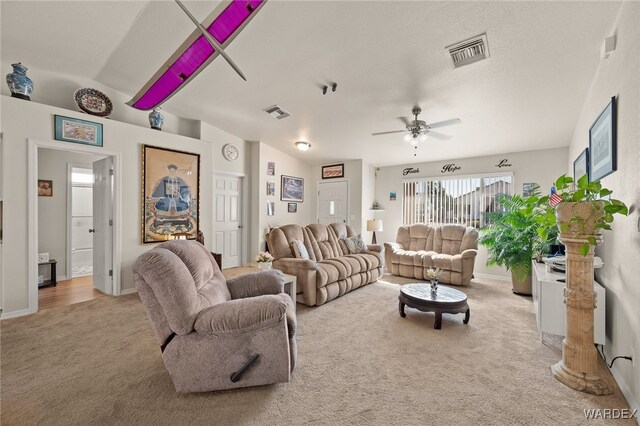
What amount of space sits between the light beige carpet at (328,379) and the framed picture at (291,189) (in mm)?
3733

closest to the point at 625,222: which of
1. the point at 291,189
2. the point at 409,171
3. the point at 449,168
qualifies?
the point at 449,168

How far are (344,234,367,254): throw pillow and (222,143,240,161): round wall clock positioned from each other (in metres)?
2.80

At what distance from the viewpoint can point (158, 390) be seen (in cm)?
179

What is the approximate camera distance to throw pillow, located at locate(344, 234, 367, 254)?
462cm

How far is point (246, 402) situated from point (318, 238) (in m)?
2.76

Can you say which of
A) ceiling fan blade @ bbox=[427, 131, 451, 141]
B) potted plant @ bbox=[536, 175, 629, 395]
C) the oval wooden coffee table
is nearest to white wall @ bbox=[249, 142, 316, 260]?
ceiling fan blade @ bbox=[427, 131, 451, 141]

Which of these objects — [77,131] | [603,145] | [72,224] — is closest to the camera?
[603,145]

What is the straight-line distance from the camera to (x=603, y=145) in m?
2.26

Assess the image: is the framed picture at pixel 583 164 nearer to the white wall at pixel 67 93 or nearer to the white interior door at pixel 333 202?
the white interior door at pixel 333 202

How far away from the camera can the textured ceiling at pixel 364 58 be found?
2.23 meters

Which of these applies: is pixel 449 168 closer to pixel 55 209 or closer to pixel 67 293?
pixel 67 293

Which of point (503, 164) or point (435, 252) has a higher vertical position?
point (503, 164)

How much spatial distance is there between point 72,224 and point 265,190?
3.54 m

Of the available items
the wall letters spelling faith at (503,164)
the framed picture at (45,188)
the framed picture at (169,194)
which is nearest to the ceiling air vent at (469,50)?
the wall letters spelling faith at (503,164)
